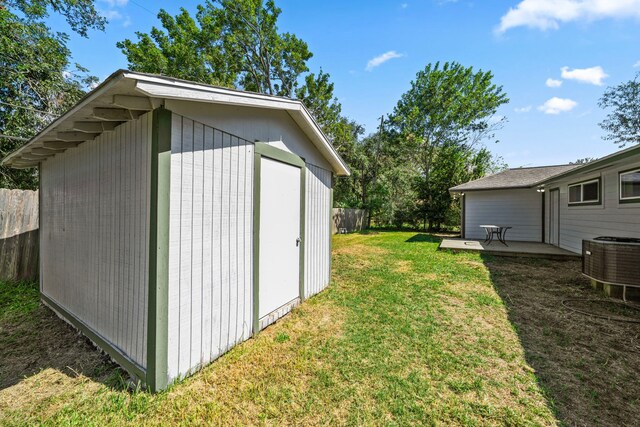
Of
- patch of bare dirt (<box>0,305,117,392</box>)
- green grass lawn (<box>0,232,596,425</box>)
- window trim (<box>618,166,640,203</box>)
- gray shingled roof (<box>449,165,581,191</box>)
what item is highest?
gray shingled roof (<box>449,165,581,191</box>)

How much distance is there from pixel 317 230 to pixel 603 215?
7087 millimetres

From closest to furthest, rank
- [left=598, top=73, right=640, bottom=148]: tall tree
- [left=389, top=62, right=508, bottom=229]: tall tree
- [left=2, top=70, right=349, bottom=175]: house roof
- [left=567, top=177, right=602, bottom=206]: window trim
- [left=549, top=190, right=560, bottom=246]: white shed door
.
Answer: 1. [left=2, top=70, right=349, bottom=175]: house roof
2. [left=567, top=177, right=602, bottom=206]: window trim
3. [left=549, top=190, right=560, bottom=246]: white shed door
4. [left=389, top=62, right=508, bottom=229]: tall tree
5. [left=598, top=73, right=640, bottom=148]: tall tree

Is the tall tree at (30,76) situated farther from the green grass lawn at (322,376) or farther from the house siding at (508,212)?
the house siding at (508,212)

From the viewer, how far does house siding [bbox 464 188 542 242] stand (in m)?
10.7

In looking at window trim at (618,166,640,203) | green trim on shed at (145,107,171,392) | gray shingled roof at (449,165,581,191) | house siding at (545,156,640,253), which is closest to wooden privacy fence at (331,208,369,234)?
gray shingled roof at (449,165,581,191)

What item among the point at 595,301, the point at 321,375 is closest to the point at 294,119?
the point at 321,375

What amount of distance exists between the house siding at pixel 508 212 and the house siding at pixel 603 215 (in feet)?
6.68

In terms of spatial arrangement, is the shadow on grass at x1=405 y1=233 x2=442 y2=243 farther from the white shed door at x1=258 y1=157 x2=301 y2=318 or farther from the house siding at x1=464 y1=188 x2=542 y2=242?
the white shed door at x1=258 y1=157 x2=301 y2=318

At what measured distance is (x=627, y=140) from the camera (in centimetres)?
2184

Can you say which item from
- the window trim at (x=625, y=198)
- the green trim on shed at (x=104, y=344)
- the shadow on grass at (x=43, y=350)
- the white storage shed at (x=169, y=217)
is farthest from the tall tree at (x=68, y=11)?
the window trim at (x=625, y=198)

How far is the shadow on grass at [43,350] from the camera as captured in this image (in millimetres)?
2473

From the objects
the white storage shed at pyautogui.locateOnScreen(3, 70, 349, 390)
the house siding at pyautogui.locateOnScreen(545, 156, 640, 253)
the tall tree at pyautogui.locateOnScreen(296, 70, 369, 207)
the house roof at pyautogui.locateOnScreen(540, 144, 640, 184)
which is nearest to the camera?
the white storage shed at pyautogui.locateOnScreen(3, 70, 349, 390)

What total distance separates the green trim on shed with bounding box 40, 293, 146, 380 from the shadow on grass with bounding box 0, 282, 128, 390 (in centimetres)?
11

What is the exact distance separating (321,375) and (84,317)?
295 centimetres
